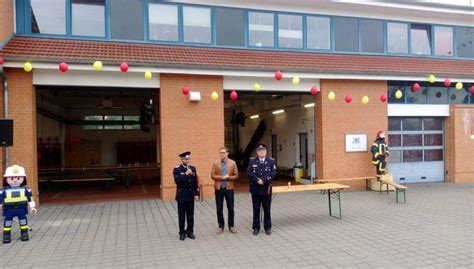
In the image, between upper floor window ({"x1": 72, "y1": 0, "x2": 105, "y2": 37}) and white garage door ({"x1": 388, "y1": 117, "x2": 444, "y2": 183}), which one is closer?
upper floor window ({"x1": 72, "y1": 0, "x2": 105, "y2": 37})

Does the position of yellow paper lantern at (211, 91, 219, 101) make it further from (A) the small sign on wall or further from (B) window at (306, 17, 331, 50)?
(A) the small sign on wall

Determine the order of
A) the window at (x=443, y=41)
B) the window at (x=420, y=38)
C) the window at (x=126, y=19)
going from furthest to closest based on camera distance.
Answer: the window at (x=443, y=41), the window at (x=420, y=38), the window at (x=126, y=19)

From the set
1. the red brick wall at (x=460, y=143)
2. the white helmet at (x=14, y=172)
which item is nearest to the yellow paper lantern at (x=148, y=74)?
the white helmet at (x=14, y=172)

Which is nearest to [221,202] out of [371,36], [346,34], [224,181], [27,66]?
[224,181]

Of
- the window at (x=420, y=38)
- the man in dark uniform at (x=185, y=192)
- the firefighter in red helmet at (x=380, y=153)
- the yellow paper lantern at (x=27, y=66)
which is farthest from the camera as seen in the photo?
the window at (x=420, y=38)

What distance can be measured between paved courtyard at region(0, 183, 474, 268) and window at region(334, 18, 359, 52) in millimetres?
6107

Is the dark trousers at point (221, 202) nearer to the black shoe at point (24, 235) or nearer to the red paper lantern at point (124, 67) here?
the black shoe at point (24, 235)

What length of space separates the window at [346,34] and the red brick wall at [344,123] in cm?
160

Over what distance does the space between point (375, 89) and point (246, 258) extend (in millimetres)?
9740

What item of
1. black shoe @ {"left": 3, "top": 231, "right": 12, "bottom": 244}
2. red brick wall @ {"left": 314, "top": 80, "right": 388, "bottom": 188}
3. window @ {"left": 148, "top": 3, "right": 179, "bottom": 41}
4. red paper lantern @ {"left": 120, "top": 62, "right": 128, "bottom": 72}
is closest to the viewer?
black shoe @ {"left": 3, "top": 231, "right": 12, "bottom": 244}

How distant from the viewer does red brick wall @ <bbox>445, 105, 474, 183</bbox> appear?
15.1 meters

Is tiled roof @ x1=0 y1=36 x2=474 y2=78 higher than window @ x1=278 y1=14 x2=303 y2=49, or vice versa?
window @ x1=278 y1=14 x2=303 y2=49

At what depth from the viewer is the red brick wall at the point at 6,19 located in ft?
33.5

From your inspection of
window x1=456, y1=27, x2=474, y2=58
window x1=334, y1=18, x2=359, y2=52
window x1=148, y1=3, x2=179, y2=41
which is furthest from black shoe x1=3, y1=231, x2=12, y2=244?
window x1=456, y1=27, x2=474, y2=58
